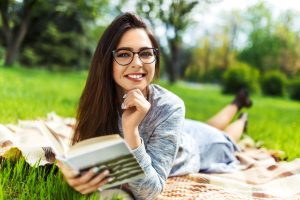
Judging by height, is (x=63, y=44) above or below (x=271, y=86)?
above

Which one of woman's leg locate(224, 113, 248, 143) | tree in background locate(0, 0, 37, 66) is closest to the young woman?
woman's leg locate(224, 113, 248, 143)

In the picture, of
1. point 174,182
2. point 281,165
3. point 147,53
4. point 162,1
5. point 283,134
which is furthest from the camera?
point 162,1

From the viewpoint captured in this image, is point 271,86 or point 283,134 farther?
point 271,86

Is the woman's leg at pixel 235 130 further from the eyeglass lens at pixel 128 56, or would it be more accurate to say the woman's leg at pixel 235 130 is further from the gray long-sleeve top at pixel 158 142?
the eyeglass lens at pixel 128 56

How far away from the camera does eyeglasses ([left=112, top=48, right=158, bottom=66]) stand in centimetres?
215

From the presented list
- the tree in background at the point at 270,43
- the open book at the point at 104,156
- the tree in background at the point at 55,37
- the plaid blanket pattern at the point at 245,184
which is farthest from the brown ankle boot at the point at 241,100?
the tree in background at the point at 270,43

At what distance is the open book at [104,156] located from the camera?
5.01 feet

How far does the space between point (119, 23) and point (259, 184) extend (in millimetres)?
1406

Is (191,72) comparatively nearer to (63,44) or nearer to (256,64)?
(256,64)

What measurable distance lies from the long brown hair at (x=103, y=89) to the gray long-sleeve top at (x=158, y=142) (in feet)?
0.63

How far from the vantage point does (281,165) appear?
321 cm

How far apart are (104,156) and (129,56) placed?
729 millimetres

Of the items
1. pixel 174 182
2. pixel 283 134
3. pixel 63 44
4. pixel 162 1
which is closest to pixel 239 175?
pixel 174 182

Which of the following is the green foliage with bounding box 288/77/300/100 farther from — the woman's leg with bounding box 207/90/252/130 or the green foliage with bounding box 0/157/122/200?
the green foliage with bounding box 0/157/122/200
